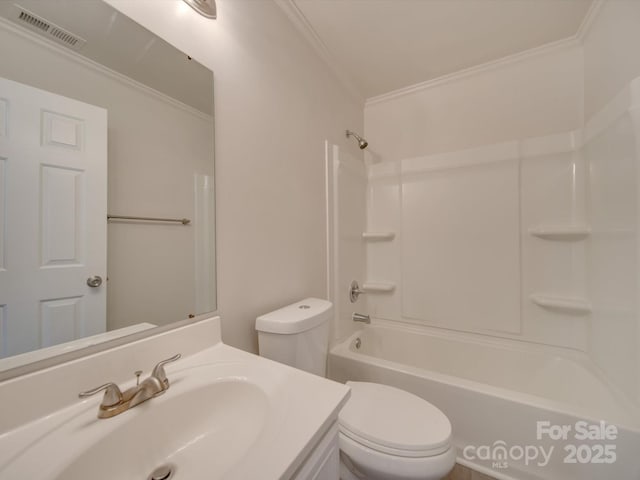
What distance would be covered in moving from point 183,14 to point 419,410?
168 centimetres

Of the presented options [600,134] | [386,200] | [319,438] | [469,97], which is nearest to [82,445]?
[319,438]

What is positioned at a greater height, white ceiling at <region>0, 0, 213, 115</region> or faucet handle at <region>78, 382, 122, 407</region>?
white ceiling at <region>0, 0, 213, 115</region>

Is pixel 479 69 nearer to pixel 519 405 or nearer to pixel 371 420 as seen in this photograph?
pixel 519 405

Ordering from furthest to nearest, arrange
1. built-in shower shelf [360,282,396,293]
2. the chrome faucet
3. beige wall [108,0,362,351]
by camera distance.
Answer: built-in shower shelf [360,282,396,293] → beige wall [108,0,362,351] → the chrome faucet

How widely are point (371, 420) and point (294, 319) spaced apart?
18.9 inches

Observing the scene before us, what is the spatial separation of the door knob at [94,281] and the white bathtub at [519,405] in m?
1.19

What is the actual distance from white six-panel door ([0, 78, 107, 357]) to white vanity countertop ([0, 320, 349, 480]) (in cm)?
18

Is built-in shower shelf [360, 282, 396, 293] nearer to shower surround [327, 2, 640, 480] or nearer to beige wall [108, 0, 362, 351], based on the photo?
shower surround [327, 2, 640, 480]

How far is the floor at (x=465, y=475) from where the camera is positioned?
1168 mm

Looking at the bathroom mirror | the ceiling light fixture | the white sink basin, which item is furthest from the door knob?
the ceiling light fixture

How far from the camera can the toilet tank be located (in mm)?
979

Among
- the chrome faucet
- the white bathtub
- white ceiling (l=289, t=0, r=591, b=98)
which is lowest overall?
the white bathtub

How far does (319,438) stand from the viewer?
498 mm

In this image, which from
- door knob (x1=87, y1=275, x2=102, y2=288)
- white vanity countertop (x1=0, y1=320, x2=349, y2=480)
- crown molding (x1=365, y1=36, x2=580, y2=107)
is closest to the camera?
white vanity countertop (x1=0, y1=320, x2=349, y2=480)
